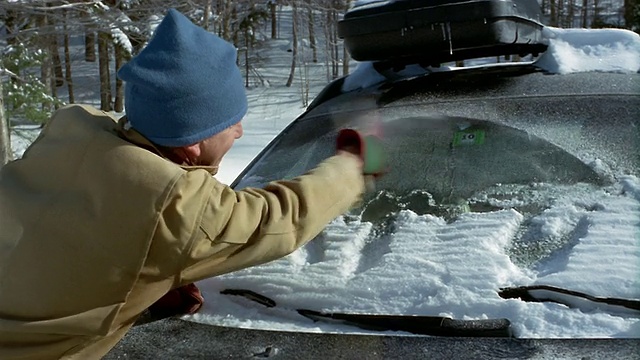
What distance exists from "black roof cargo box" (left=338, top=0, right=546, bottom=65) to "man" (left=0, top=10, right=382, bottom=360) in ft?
4.01

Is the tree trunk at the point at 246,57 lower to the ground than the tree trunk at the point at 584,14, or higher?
lower

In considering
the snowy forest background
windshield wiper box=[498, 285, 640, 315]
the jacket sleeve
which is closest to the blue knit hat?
the jacket sleeve

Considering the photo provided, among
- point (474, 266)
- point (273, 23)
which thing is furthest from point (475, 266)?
point (273, 23)

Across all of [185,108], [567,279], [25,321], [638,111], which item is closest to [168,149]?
[185,108]

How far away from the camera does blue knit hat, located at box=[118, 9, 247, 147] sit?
1.50 meters

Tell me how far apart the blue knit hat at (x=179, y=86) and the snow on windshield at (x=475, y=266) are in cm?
51

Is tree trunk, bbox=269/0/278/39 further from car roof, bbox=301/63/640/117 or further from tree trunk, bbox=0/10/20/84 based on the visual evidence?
car roof, bbox=301/63/640/117

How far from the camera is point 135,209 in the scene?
55.7 inches

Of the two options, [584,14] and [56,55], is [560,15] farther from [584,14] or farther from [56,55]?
[56,55]

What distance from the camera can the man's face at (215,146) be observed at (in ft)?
5.21

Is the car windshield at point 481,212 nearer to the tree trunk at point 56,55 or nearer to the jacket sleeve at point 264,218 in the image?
the jacket sleeve at point 264,218

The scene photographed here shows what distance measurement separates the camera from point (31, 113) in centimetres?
959

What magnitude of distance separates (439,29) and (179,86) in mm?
1402

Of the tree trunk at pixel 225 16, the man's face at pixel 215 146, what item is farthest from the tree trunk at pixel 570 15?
the man's face at pixel 215 146
